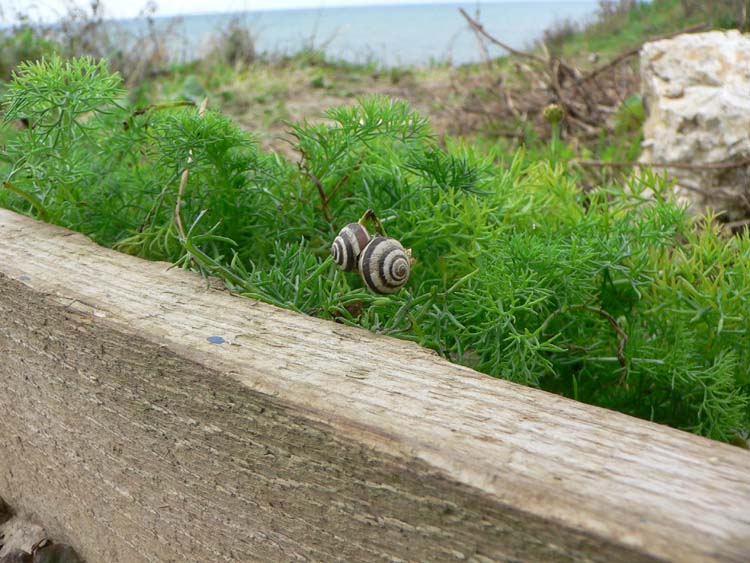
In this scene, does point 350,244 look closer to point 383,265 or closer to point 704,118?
point 383,265

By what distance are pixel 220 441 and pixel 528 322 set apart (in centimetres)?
57

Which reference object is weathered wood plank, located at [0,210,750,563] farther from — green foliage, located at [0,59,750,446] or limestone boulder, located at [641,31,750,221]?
limestone boulder, located at [641,31,750,221]

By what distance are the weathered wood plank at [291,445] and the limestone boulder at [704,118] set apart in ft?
5.10

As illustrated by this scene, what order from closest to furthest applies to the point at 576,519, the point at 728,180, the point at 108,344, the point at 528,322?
the point at 576,519 → the point at 108,344 → the point at 528,322 → the point at 728,180

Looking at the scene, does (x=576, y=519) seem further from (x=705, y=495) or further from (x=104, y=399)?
(x=104, y=399)

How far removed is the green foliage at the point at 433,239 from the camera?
50.3 inches

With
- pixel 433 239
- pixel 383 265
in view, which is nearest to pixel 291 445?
pixel 383 265

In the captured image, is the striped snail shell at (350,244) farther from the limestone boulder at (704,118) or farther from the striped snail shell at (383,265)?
the limestone boulder at (704,118)

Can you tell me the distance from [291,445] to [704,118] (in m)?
1.92

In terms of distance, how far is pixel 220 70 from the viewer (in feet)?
19.1

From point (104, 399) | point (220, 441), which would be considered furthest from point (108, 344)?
point (220, 441)

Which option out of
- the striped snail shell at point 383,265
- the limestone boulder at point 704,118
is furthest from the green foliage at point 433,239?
the limestone boulder at point 704,118

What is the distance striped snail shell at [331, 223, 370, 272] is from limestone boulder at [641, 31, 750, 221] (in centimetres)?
142

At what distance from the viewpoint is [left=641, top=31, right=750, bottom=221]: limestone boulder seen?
2316 mm
